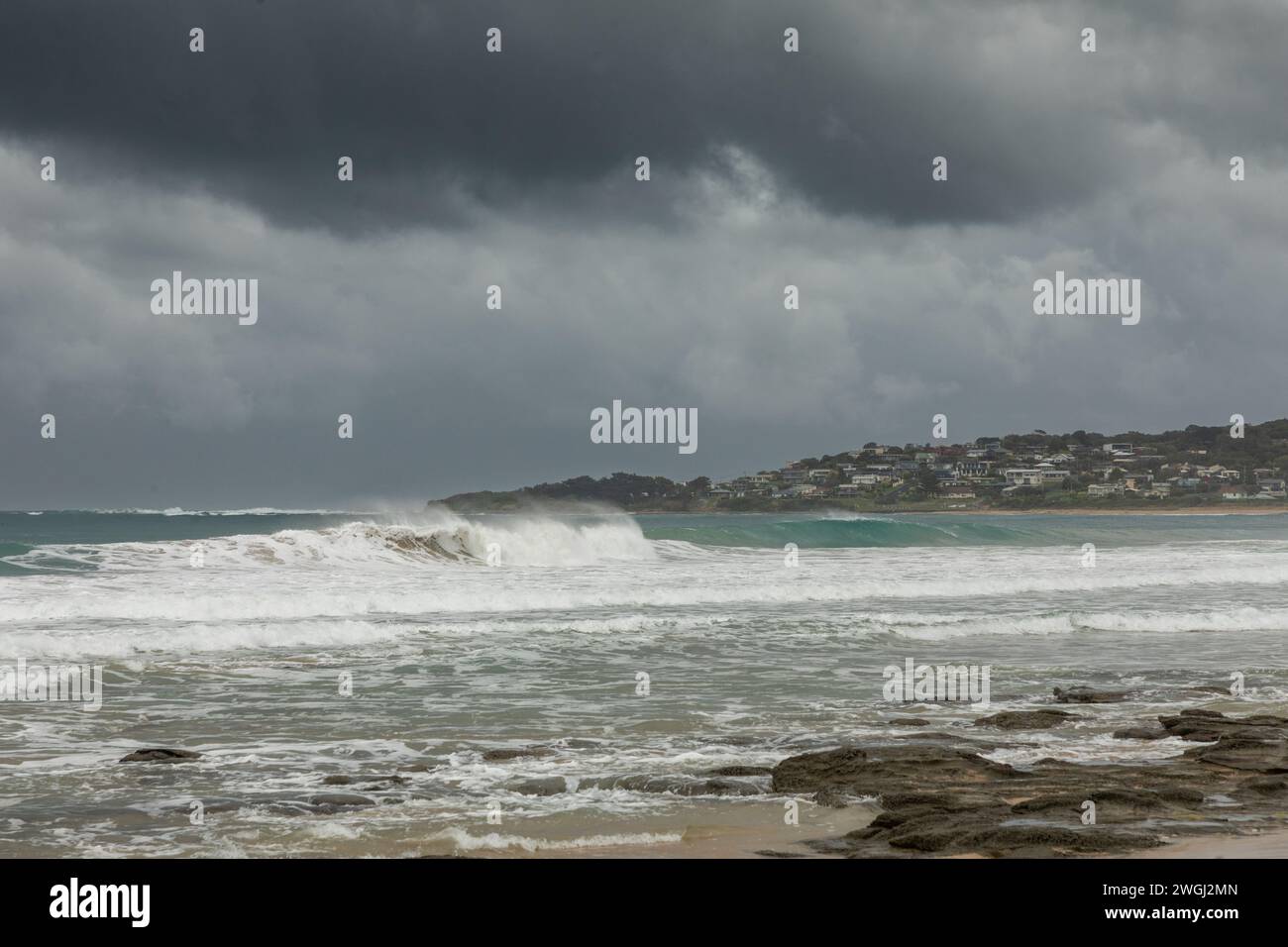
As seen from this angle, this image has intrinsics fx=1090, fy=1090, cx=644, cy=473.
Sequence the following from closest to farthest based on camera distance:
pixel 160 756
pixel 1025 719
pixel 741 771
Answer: pixel 741 771 < pixel 160 756 < pixel 1025 719

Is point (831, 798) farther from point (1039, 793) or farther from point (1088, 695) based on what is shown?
point (1088, 695)

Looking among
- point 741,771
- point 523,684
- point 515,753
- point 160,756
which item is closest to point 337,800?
point 515,753

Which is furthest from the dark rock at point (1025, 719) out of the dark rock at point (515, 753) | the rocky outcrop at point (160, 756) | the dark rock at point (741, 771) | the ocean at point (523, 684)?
the rocky outcrop at point (160, 756)

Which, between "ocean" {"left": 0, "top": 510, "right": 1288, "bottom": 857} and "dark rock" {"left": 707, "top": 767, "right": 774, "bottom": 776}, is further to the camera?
"dark rock" {"left": 707, "top": 767, "right": 774, "bottom": 776}

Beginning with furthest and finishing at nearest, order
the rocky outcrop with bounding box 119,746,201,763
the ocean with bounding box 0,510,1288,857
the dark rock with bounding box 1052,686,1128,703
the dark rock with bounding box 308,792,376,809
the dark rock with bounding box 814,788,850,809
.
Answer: the dark rock with bounding box 1052,686,1128,703
the rocky outcrop with bounding box 119,746,201,763
the dark rock with bounding box 308,792,376,809
the dark rock with bounding box 814,788,850,809
the ocean with bounding box 0,510,1288,857

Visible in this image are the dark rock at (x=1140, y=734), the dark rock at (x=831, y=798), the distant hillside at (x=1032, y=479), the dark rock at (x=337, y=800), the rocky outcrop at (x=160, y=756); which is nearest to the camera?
the dark rock at (x=831, y=798)

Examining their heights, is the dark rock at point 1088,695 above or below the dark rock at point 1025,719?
below

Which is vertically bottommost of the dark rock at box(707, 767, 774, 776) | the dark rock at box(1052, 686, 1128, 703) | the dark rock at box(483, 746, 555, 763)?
the dark rock at box(1052, 686, 1128, 703)

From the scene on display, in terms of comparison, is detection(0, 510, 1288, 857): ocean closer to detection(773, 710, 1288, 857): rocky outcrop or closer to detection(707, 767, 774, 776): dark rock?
detection(707, 767, 774, 776): dark rock

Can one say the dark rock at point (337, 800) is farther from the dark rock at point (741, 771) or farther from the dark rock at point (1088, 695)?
the dark rock at point (1088, 695)

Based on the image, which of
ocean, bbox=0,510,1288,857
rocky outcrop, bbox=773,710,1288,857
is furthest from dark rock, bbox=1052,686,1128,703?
rocky outcrop, bbox=773,710,1288,857

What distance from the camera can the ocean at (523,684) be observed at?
7.48 m

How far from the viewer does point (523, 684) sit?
1380 centimetres

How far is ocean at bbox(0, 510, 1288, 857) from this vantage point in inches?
295
